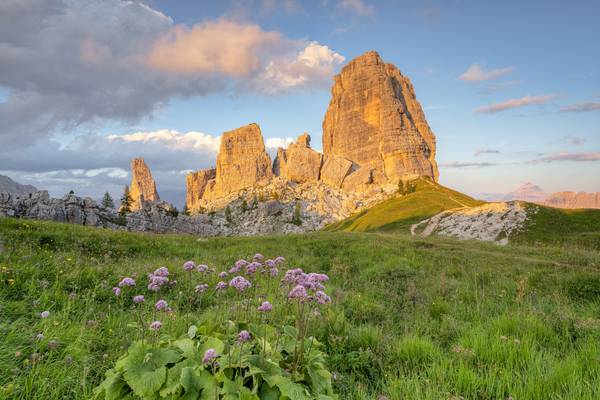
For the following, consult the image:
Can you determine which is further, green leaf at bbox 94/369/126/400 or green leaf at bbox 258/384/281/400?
green leaf at bbox 94/369/126/400

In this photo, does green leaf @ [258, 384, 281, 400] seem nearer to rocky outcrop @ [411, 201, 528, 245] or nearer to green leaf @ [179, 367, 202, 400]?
green leaf @ [179, 367, 202, 400]

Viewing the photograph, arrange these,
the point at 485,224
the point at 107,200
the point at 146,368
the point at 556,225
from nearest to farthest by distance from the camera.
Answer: the point at 146,368 → the point at 556,225 → the point at 485,224 → the point at 107,200

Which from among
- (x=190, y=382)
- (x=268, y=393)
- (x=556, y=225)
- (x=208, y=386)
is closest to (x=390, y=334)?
(x=268, y=393)

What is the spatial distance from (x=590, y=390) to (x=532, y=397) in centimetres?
78

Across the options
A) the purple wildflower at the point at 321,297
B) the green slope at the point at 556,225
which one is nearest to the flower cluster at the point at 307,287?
the purple wildflower at the point at 321,297

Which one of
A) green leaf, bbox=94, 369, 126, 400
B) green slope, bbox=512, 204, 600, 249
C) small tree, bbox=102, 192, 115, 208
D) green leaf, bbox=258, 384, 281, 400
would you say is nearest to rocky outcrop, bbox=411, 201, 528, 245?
green slope, bbox=512, 204, 600, 249

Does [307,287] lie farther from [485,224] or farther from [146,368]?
[485,224]

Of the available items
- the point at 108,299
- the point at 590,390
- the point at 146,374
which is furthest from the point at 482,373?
the point at 108,299

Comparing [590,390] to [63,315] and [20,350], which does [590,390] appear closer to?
[20,350]

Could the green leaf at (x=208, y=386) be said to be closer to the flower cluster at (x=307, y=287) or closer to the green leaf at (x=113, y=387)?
the green leaf at (x=113, y=387)

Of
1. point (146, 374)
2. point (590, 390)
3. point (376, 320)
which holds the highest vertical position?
point (146, 374)

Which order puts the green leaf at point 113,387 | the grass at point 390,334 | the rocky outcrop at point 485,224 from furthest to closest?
the rocky outcrop at point 485,224 → the grass at point 390,334 → the green leaf at point 113,387

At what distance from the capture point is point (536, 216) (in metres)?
61.5

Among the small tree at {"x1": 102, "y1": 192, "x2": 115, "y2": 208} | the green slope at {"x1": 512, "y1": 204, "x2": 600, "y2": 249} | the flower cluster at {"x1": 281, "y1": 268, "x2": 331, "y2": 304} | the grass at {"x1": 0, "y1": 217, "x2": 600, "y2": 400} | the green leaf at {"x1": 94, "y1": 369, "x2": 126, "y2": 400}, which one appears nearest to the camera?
the green leaf at {"x1": 94, "y1": 369, "x2": 126, "y2": 400}
